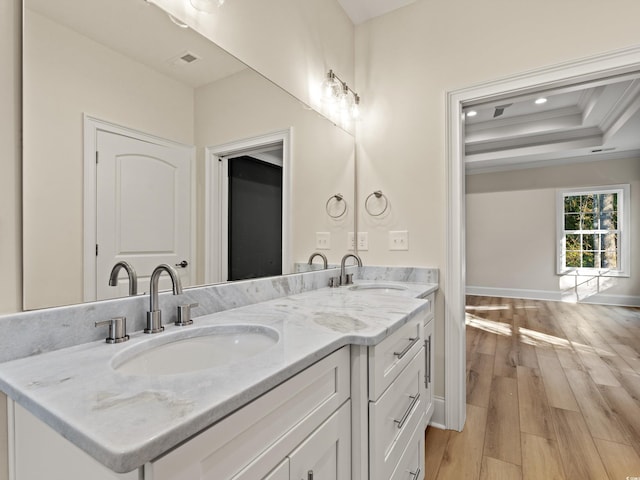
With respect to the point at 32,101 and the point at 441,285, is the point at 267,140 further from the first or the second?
the point at 441,285

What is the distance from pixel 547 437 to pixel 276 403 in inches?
75.6

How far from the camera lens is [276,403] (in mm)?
665

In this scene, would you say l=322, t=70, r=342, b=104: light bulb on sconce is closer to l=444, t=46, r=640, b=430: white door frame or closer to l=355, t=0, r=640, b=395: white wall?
l=355, t=0, r=640, b=395: white wall

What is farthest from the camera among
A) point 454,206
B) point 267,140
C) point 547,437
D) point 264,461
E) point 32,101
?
point 454,206

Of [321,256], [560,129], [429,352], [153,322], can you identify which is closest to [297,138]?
[321,256]

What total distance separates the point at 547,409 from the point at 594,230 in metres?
4.87

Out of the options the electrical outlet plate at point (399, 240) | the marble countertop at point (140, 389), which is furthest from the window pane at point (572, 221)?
the marble countertop at point (140, 389)

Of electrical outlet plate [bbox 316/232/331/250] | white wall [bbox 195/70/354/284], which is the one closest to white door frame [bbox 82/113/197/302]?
white wall [bbox 195/70/354/284]

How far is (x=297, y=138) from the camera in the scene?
180 centimetres

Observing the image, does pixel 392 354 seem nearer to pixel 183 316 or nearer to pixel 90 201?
pixel 183 316

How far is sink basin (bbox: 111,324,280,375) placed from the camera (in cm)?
84

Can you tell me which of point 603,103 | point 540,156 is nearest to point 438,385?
point 603,103

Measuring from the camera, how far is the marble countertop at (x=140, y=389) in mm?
445

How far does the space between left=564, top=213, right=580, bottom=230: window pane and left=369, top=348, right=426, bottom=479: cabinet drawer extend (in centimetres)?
582
